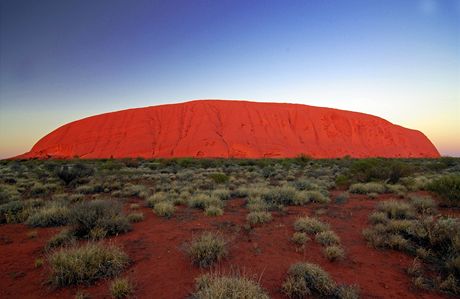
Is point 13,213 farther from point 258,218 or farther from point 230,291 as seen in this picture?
point 230,291

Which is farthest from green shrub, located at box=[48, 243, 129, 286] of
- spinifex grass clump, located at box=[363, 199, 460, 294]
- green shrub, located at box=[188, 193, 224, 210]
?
spinifex grass clump, located at box=[363, 199, 460, 294]

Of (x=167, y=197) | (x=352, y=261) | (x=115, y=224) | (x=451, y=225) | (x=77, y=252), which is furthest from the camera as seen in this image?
(x=167, y=197)

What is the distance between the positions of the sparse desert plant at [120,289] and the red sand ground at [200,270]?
0.40ft

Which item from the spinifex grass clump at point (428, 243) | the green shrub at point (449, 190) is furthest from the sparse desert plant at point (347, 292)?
the green shrub at point (449, 190)

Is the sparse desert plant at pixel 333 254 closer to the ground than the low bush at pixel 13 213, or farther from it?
closer to the ground

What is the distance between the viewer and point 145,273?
3846 millimetres

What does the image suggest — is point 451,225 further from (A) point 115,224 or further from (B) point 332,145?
(B) point 332,145

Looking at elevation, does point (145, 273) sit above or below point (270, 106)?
below

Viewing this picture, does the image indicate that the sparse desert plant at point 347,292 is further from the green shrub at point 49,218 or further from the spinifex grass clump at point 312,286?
the green shrub at point 49,218

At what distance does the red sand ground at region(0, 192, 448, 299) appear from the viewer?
345 cm

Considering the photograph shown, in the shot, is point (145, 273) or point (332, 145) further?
point (332, 145)

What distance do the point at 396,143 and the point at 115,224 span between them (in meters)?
72.8

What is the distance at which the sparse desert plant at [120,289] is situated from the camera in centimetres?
319

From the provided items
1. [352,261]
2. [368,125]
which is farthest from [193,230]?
[368,125]
